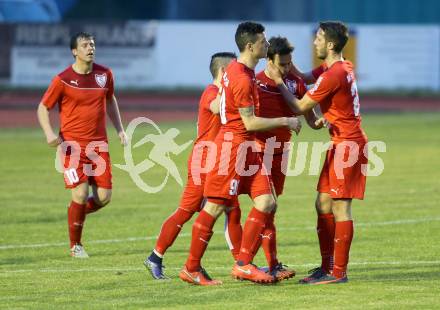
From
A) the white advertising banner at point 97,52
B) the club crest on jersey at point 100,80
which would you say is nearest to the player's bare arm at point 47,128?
the club crest on jersey at point 100,80

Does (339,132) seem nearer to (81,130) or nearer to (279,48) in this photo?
(279,48)

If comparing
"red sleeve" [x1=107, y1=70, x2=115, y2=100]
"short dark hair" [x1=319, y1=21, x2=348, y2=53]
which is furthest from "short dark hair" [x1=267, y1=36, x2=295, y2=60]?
"red sleeve" [x1=107, y1=70, x2=115, y2=100]

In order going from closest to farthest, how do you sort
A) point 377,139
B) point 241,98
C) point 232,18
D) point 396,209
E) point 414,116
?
point 241,98
point 396,209
point 377,139
point 414,116
point 232,18

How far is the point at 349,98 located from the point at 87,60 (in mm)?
3438

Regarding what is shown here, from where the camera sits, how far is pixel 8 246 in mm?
13156

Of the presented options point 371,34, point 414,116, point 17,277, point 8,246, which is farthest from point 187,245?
point 371,34

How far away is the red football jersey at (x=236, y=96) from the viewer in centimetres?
982

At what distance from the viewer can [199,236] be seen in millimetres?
10125

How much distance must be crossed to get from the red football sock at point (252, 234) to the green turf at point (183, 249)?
270 mm

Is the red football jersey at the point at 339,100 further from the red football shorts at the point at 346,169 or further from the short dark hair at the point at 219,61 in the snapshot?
the short dark hair at the point at 219,61

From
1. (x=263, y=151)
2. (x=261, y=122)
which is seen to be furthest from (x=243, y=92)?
(x=263, y=151)

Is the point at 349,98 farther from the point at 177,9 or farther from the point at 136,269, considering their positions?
the point at 177,9

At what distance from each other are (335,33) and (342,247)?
1808mm

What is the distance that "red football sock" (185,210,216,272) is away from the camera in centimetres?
1011
